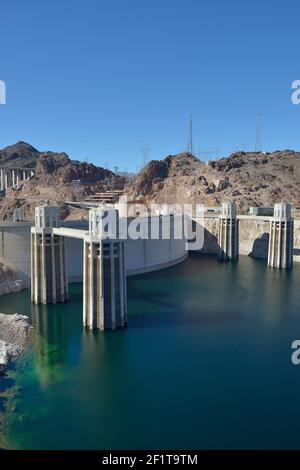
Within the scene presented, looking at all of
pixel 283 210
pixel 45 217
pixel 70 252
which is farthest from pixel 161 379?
pixel 283 210

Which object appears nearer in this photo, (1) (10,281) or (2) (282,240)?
(1) (10,281)

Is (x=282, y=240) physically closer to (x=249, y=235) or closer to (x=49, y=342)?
(x=249, y=235)

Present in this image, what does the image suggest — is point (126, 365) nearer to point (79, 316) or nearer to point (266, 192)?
point (79, 316)

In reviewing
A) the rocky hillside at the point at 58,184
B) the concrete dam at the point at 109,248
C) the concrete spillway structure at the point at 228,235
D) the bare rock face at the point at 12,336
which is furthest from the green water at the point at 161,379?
the rocky hillside at the point at 58,184

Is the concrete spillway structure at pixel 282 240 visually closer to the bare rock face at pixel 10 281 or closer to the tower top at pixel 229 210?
the tower top at pixel 229 210

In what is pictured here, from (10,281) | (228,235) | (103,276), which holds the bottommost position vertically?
(10,281)

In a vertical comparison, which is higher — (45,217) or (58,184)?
(58,184)

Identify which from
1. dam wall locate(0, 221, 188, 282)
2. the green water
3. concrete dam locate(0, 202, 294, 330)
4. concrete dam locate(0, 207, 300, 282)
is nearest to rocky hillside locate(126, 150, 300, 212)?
concrete dam locate(0, 207, 300, 282)
